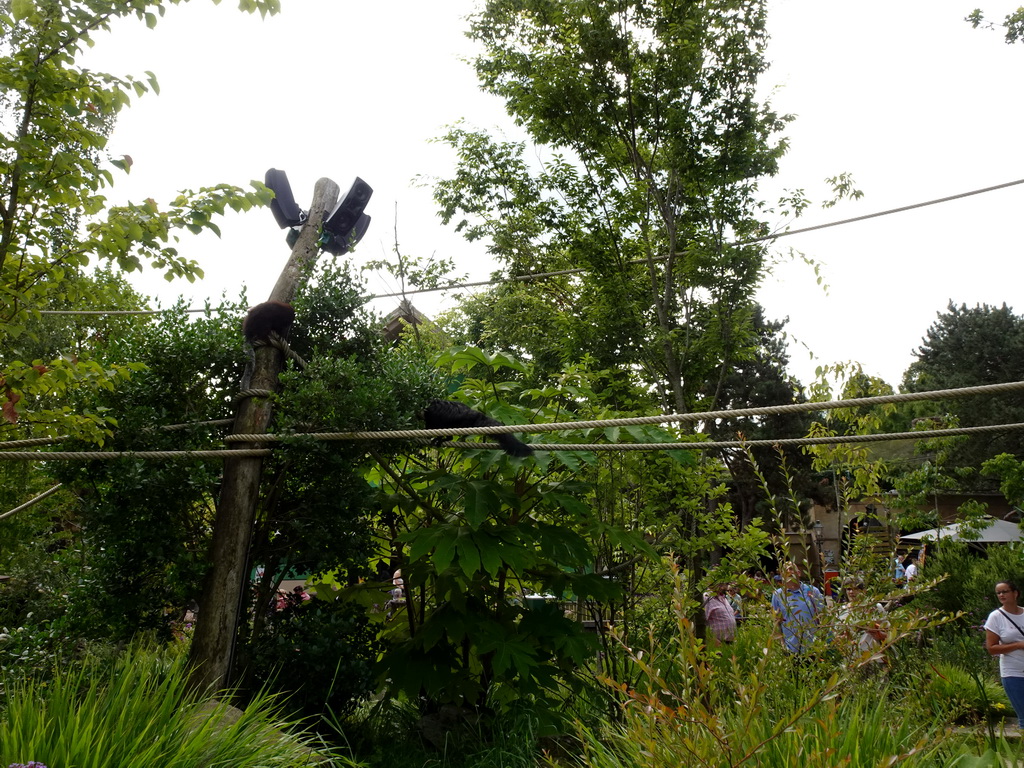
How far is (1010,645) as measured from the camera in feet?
21.5

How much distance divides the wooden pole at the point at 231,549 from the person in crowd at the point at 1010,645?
6383 millimetres

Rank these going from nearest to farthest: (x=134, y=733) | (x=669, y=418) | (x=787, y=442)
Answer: (x=134, y=733) < (x=669, y=418) < (x=787, y=442)

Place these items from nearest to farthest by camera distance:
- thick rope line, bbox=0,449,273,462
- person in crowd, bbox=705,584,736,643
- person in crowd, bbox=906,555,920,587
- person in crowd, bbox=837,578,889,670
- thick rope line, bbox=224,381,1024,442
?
thick rope line, bbox=224,381,1024,442
person in crowd, bbox=837,578,889,670
thick rope line, bbox=0,449,273,462
person in crowd, bbox=906,555,920,587
person in crowd, bbox=705,584,736,643

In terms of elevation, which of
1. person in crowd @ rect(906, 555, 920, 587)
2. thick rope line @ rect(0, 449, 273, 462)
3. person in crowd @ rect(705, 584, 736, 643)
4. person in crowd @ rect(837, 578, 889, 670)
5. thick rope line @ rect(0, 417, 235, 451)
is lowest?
person in crowd @ rect(705, 584, 736, 643)

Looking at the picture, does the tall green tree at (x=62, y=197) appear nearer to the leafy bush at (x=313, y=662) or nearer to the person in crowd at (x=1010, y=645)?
the leafy bush at (x=313, y=662)

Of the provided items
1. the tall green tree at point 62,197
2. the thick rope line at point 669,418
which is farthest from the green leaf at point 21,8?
the thick rope line at point 669,418

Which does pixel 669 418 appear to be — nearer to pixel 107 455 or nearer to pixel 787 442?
pixel 787 442

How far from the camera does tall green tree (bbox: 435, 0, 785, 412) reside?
734 cm

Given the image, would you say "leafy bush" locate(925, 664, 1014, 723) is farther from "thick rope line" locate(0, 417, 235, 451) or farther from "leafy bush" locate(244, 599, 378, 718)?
"thick rope line" locate(0, 417, 235, 451)

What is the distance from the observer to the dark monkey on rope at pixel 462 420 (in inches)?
158

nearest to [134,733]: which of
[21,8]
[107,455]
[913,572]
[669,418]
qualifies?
[107,455]

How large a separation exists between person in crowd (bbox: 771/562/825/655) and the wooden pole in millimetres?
2774

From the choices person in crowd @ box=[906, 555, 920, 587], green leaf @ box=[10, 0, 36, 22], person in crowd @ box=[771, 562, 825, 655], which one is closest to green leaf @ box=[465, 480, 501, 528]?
person in crowd @ box=[771, 562, 825, 655]

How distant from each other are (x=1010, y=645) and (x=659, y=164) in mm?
5550
